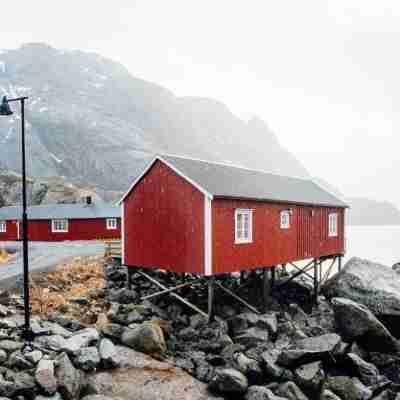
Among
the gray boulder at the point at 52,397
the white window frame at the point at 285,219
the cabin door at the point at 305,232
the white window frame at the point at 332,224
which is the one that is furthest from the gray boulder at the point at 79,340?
the white window frame at the point at 332,224

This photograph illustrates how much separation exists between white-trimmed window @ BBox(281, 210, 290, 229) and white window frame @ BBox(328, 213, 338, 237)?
16.4 feet

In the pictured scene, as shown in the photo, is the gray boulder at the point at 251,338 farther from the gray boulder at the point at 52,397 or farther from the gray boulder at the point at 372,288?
the gray boulder at the point at 52,397

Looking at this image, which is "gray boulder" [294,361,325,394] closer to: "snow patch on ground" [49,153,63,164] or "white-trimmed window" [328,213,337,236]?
"white-trimmed window" [328,213,337,236]

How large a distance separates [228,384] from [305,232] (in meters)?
12.2

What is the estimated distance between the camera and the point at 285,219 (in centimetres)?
2055

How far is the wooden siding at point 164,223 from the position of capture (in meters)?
16.7

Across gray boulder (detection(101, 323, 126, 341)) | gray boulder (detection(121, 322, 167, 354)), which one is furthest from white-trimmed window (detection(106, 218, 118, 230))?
gray boulder (detection(121, 322, 167, 354))

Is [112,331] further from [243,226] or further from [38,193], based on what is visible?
[38,193]

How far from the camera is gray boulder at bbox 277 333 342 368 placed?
41.5 feet

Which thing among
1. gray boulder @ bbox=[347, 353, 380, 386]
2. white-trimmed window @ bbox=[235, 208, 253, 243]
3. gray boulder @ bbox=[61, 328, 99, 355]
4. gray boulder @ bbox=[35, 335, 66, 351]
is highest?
white-trimmed window @ bbox=[235, 208, 253, 243]

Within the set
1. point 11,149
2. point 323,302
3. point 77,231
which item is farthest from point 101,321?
point 11,149

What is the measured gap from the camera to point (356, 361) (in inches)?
550

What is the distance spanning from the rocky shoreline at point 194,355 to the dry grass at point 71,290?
47cm

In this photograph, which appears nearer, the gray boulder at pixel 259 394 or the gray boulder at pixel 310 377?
the gray boulder at pixel 259 394
